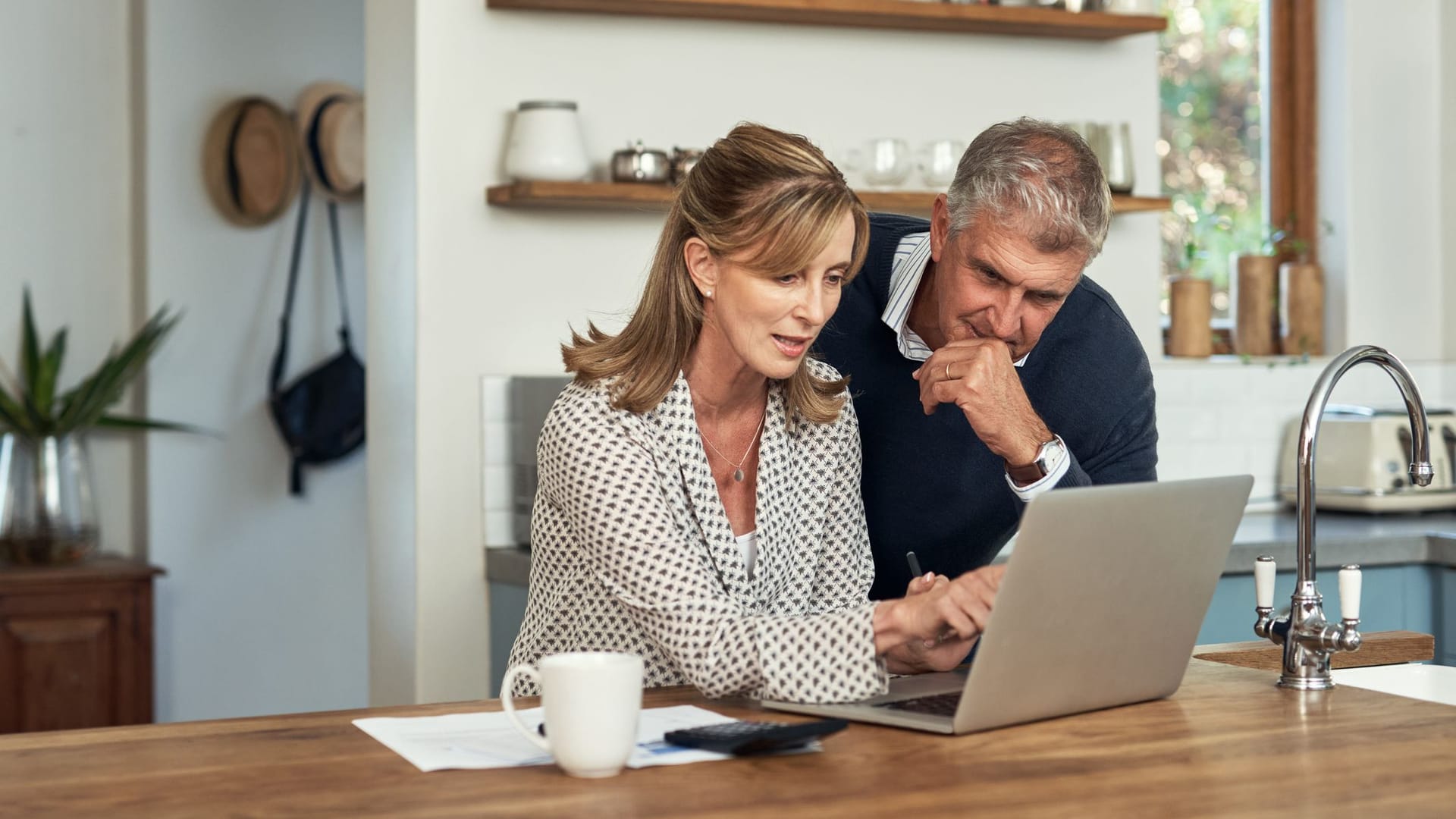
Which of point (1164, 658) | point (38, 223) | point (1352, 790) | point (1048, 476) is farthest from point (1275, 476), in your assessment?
point (38, 223)

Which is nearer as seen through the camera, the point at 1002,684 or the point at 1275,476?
the point at 1002,684

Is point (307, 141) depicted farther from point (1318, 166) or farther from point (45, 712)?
point (1318, 166)

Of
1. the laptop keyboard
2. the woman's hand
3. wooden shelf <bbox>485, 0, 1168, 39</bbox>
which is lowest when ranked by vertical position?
the laptop keyboard

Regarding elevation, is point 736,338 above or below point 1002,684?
above

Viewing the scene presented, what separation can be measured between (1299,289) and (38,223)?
3309 millimetres

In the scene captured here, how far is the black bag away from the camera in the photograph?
4.54 meters

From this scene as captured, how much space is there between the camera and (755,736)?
1377 millimetres

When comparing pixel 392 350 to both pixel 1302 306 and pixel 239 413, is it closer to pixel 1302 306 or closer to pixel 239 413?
pixel 239 413

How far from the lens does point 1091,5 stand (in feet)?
12.1

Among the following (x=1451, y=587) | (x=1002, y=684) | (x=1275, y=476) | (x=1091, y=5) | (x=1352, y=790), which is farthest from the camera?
(x=1275, y=476)

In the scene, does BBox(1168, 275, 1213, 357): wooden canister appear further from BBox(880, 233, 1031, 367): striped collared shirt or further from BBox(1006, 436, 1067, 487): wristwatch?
BBox(1006, 436, 1067, 487): wristwatch

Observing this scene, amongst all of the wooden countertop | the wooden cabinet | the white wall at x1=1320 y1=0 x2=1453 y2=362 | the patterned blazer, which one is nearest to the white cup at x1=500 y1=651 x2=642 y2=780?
the wooden countertop

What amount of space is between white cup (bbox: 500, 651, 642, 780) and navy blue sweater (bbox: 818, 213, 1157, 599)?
98 cm

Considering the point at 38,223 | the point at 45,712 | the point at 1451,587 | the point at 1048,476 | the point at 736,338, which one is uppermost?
the point at 38,223
